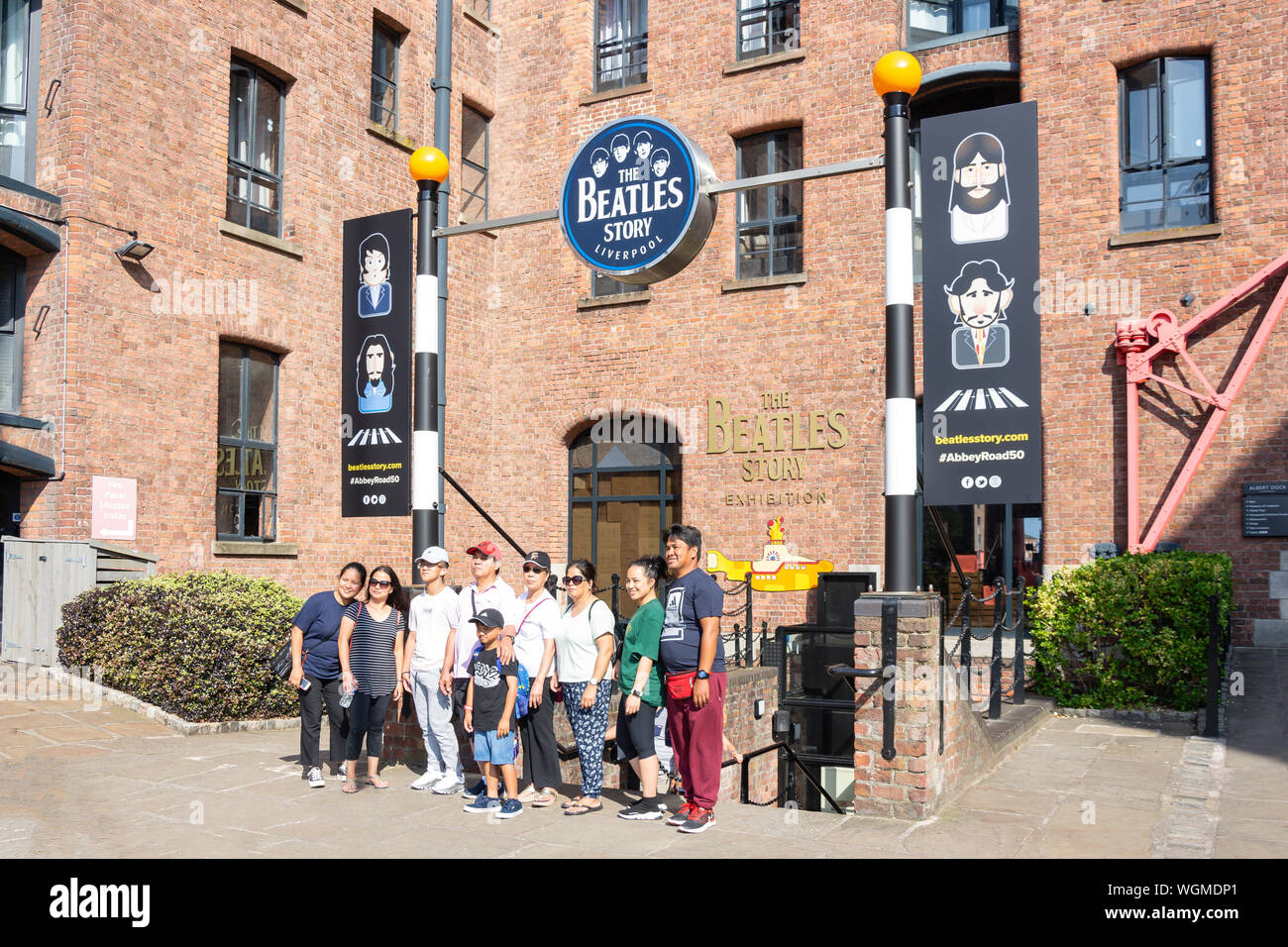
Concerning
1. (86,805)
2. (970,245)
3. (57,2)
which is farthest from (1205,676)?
(57,2)

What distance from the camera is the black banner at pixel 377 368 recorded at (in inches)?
369

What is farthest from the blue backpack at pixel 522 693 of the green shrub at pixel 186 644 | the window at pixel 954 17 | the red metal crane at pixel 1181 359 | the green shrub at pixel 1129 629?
the window at pixel 954 17

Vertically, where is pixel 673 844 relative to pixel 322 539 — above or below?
below

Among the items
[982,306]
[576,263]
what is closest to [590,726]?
[982,306]

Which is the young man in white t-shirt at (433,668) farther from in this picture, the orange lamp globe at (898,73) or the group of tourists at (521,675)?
the orange lamp globe at (898,73)

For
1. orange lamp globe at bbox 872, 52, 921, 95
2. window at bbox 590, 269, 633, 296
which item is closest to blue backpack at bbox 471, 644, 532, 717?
orange lamp globe at bbox 872, 52, 921, 95

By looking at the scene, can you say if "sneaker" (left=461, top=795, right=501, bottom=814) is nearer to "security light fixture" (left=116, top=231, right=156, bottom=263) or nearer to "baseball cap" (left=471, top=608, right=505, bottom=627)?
"baseball cap" (left=471, top=608, right=505, bottom=627)

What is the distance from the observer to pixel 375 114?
55.6 ft

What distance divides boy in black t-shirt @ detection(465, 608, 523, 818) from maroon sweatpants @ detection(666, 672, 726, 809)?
110 centimetres

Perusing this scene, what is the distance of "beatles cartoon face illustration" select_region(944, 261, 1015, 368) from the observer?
7.28m

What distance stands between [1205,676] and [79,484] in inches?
489

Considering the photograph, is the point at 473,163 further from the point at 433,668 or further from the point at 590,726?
the point at 590,726

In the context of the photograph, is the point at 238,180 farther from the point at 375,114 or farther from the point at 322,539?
the point at 322,539
